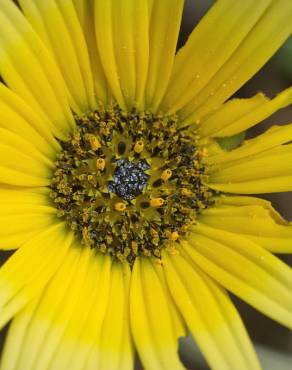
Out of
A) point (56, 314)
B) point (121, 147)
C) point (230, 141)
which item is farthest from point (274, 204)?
point (56, 314)

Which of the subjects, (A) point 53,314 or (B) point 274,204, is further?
(B) point 274,204

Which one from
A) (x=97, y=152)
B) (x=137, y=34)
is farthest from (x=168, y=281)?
(x=137, y=34)

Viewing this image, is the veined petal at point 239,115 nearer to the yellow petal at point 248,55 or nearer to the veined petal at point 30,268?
the yellow petal at point 248,55

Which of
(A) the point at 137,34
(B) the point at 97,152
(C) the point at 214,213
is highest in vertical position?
(A) the point at 137,34

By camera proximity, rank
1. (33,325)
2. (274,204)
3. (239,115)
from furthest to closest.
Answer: (274,204) → (239,115) → (33,325)

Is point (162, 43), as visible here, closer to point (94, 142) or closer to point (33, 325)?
point (94, 142)

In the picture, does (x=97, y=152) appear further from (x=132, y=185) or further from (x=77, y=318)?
(x=77, y=318)
